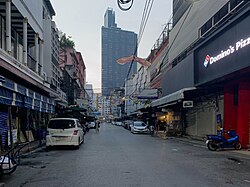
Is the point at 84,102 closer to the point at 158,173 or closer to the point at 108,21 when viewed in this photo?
the point at 108,21

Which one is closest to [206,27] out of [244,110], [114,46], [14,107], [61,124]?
[244,110]

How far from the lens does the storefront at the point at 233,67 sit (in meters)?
14.5

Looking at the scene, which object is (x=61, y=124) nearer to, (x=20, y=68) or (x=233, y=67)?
(x=20, y=68)

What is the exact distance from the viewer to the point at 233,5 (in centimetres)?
1852

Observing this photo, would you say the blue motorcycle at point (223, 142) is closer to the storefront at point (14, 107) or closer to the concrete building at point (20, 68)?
the storefront at point (14, 107)

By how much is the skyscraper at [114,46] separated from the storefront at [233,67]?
1331 cm

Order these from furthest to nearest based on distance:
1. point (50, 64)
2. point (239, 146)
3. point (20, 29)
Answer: point (50, 64) < point (20, 29) < point (239, 146)

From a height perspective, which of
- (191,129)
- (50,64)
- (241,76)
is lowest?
(191,129)

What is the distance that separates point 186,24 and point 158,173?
21.0 meters

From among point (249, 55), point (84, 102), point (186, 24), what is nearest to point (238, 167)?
point (249, 55)

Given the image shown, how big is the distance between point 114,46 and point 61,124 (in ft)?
68.8

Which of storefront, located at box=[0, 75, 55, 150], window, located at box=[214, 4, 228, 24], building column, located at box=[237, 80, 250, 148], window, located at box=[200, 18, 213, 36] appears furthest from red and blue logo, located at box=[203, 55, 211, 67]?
storefront, located at box=[0, 75, 55, 150]

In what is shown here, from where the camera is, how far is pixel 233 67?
1547 cm

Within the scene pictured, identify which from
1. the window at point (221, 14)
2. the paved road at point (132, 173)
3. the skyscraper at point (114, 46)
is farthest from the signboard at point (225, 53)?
the skyscraper at point (114, 46)
